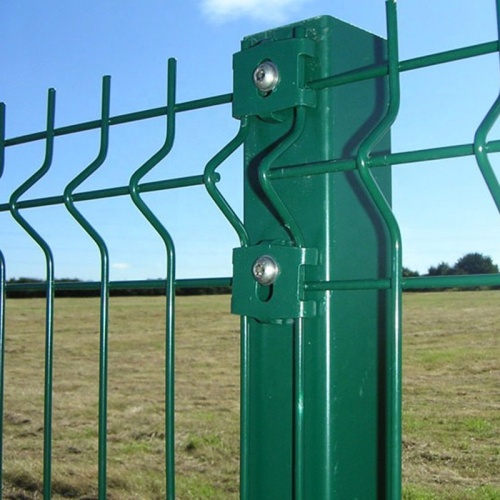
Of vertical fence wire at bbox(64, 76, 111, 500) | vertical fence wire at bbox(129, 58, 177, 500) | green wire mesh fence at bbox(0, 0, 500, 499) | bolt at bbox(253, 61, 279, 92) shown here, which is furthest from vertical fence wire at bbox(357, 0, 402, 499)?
vertical fence wire at bbox(64, 76, 111, 500)

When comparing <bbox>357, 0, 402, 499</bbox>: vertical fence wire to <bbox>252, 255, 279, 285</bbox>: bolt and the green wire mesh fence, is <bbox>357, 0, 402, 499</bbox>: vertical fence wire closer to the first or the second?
the green wire mesh fence

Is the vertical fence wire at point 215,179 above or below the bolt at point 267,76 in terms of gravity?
below

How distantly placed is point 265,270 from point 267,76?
14.3 inches

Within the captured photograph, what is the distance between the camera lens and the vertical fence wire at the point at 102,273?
5.09ft

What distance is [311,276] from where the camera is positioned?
116 cm

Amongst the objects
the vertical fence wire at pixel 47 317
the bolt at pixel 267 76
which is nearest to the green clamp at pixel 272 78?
the bolt at pixel 267 76

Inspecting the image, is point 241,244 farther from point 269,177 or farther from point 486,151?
point 486,151

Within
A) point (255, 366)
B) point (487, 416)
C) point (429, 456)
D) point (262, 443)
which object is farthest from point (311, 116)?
point (487, 416)

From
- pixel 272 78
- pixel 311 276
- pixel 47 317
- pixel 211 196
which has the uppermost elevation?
pixel 272 78

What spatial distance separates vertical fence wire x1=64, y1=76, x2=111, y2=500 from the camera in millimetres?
1553

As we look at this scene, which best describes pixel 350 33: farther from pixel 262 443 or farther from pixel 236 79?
pixel 262 443

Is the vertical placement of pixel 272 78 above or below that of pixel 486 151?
above

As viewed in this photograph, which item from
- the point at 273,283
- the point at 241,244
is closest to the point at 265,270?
the point at 273,283

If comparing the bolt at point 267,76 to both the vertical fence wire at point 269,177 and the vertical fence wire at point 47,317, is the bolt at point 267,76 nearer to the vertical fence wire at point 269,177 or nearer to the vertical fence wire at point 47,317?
the vertical fence wire at point 269,177
